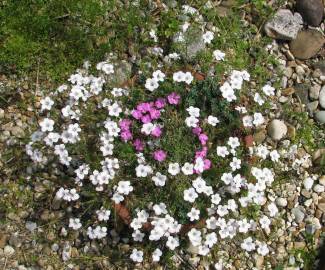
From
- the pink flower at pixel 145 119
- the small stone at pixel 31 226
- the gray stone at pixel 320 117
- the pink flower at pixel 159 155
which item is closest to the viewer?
the pink flower at pixel 159 155

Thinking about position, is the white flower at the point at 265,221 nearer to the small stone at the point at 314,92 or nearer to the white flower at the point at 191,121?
the white flower at the point at 191,121

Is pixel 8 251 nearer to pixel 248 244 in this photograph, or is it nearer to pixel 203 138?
pixel 203 138

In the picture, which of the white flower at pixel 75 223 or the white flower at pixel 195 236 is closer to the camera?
the white flower at pixel 195 236

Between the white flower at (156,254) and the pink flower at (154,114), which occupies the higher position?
the pink flower at (154,114)

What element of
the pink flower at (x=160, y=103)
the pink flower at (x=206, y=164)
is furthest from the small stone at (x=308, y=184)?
the pink flower at (x=160, y=103)

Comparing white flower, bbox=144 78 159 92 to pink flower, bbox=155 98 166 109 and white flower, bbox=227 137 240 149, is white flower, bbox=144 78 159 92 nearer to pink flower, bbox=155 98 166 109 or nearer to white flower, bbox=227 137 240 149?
pink flower, bbox=155 98 166 109

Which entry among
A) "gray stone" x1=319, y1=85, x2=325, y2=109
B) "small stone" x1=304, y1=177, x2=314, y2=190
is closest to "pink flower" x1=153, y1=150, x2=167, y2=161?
"small stone" x1=304, y1=177, x2=314, y2=190

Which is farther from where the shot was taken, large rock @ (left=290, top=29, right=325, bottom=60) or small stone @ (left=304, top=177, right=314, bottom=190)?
large rock @ (left=290, top=29, right=325, bottom=60)

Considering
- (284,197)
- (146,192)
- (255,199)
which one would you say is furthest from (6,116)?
(284,197)

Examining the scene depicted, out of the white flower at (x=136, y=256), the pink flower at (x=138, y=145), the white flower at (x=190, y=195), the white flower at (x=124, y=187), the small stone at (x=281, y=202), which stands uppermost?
the pink flower at (x=138, y=145)
